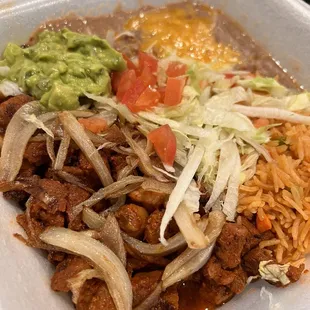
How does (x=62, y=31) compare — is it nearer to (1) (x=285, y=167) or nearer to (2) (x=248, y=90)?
(2) (x=248, y=90)

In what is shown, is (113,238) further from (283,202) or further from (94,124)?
(283,202)

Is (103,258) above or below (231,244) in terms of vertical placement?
below

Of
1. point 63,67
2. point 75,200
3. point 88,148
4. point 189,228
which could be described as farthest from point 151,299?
point 63,67

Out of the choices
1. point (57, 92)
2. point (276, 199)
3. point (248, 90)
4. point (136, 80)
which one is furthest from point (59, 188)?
point (248, 90)

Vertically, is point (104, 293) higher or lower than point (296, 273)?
lower

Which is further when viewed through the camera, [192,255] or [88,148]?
[88,148]

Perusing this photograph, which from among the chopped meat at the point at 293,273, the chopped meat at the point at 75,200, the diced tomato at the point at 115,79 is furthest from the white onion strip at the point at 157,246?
the diced tomato at the point at 115,79

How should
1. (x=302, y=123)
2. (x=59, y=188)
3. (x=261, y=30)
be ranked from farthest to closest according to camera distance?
(x=261, y=30) → (x=302, y=123) → (x=59, y=188)
